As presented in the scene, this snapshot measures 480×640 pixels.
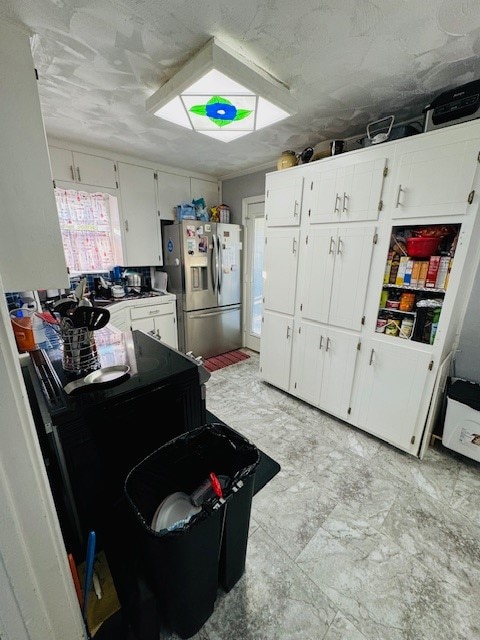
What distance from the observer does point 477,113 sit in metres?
1.47

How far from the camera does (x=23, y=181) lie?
896mm

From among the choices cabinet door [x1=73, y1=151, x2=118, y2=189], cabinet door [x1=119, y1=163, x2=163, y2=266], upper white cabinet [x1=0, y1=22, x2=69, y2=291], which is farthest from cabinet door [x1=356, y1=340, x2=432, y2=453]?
cabinet door [x1=73, y1=151, x2=118, y2=189]

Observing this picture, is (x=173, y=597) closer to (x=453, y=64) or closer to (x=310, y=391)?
(x=310, y=391)

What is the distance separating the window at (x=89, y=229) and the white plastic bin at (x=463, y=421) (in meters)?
3.46

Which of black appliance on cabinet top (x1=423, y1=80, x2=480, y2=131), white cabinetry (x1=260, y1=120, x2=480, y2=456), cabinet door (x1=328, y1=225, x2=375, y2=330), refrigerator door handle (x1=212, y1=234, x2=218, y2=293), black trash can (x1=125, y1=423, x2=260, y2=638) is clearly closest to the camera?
black trash can (x1=125, y1=423, x2=260, y2=638)

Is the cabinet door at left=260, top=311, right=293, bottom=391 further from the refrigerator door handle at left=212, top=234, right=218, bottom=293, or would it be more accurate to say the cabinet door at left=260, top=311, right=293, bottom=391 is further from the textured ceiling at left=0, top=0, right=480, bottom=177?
the textured ceiling at left=0, top=0, right=480, bottom=177

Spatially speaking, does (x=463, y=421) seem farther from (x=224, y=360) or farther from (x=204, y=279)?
(x=204, y=279)

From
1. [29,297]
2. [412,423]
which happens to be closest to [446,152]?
[412,423]

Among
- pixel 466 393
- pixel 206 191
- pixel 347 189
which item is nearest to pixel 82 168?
pixel 206 191

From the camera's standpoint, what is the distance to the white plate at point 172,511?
0.94m

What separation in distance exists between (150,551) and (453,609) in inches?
52.6

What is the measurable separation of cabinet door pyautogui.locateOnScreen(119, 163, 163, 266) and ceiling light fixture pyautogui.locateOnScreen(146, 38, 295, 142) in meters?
1.49

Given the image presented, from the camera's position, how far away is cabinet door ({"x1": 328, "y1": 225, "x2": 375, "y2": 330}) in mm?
1964

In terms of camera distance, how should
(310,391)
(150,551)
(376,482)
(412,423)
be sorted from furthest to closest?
1. (310,391)
2. (412,423)
3. (376,482)
4. (150,551)
